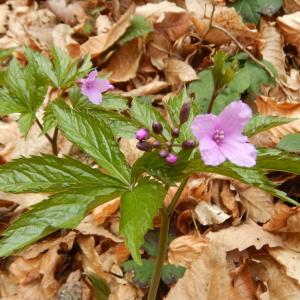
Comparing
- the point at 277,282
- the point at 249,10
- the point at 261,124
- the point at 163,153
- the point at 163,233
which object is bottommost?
the point at 277,282

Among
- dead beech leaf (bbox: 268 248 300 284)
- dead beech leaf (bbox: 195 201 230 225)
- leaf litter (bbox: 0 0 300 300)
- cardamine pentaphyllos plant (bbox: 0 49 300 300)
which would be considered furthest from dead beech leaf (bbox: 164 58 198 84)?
cardamine pentaphyllos plant (bbox: 0 49 300 300)

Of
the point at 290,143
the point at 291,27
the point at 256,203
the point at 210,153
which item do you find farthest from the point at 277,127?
the point at 210,153

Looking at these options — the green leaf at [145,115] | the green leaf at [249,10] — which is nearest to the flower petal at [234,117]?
the green leaf at [145,115]

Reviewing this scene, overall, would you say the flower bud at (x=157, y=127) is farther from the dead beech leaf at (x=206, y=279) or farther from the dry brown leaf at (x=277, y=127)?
the dry brown leaf at (x=277, y=127)

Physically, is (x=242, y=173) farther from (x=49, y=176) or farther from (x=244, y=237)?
(x=244, y=237)

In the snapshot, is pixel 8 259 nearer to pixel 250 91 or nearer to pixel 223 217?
pixel 223 217

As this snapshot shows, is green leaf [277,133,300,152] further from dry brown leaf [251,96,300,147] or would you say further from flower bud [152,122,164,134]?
flower bud [152,122,164,134]
